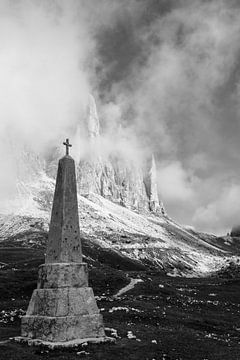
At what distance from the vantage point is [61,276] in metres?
27.2

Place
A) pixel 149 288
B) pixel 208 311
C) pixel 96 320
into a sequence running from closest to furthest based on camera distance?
1. pixel 96 320
2. pixel 208 311
3. pixel 149 288

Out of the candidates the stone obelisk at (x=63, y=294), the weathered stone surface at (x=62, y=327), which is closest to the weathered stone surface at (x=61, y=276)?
the stone obelisk at (x=63, y=294)

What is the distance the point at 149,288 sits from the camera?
257 ft

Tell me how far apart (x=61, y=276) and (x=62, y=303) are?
5.69 ft

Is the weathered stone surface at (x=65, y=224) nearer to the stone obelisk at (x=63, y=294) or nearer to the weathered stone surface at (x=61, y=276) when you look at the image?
the stone obelisk at (x=63, y=294)

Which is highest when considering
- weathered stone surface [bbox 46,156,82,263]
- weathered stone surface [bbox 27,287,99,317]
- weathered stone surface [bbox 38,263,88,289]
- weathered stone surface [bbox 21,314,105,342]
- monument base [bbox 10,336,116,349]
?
weathered stone surface [bbox 46,156,82,263]

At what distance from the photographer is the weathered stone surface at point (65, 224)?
2796 cm

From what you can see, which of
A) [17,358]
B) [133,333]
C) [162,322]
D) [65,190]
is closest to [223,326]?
[162,322]

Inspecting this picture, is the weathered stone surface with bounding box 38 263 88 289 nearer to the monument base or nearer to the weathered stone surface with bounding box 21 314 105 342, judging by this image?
the weathered stone surface with bounding box 21 314 105 342

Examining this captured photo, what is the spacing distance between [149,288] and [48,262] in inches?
2103

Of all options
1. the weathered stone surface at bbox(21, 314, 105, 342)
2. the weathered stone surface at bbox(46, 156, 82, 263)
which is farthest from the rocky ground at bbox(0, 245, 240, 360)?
the weathered stone surface at bbox(46, 156, 82, 263)

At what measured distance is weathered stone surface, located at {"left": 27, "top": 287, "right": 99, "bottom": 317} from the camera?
86.4ft

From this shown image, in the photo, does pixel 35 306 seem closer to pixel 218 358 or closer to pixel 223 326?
pixel 218 358

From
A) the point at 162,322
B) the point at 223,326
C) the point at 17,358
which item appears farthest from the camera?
the point at 223,326
